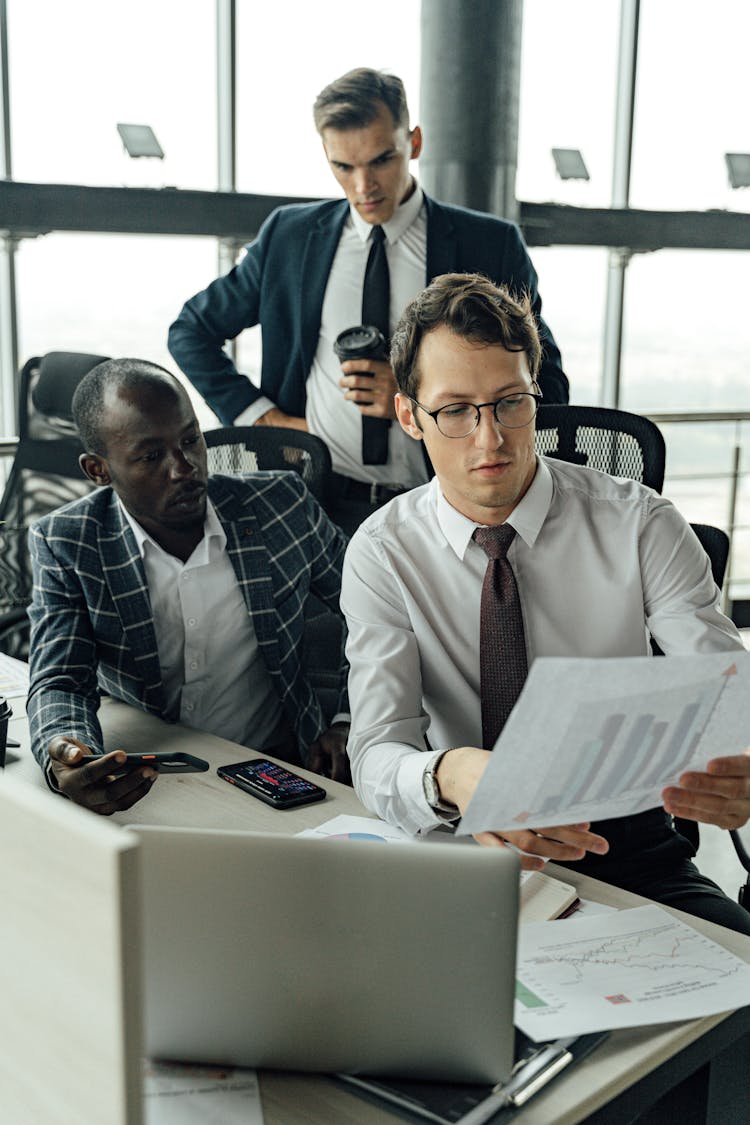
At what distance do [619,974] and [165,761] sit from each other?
0.71m

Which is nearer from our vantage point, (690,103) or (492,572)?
(492,572)

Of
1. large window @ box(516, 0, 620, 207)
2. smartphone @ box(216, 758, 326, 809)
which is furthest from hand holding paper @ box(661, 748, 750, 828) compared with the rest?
large window @ box(516, 0, 620, 207)

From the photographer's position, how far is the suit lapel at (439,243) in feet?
A: 8.39

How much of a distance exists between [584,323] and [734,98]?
47.0 inches

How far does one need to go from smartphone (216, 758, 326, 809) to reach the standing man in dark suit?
0.98 metres

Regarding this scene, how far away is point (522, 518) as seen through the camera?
1.64 m

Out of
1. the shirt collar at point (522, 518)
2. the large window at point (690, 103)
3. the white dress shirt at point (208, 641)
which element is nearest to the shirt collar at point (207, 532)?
the white dress shirt at point (208, 641)

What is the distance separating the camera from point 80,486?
8.59ft

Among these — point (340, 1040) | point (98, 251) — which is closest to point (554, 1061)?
point (340, 1040)

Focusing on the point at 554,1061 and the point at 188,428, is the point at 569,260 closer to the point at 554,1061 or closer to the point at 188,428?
the point at 188,428

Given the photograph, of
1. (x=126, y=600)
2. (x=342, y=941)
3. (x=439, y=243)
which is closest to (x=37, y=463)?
(x=126, y=600)

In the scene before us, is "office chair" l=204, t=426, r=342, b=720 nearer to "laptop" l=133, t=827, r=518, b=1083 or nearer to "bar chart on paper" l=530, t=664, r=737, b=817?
"bar chart on paper" l=530, t=664, r=737, b=817

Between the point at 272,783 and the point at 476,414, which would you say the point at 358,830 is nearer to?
the point at 272,783

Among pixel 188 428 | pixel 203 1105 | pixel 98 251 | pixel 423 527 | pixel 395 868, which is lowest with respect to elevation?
pixel 203 1105
